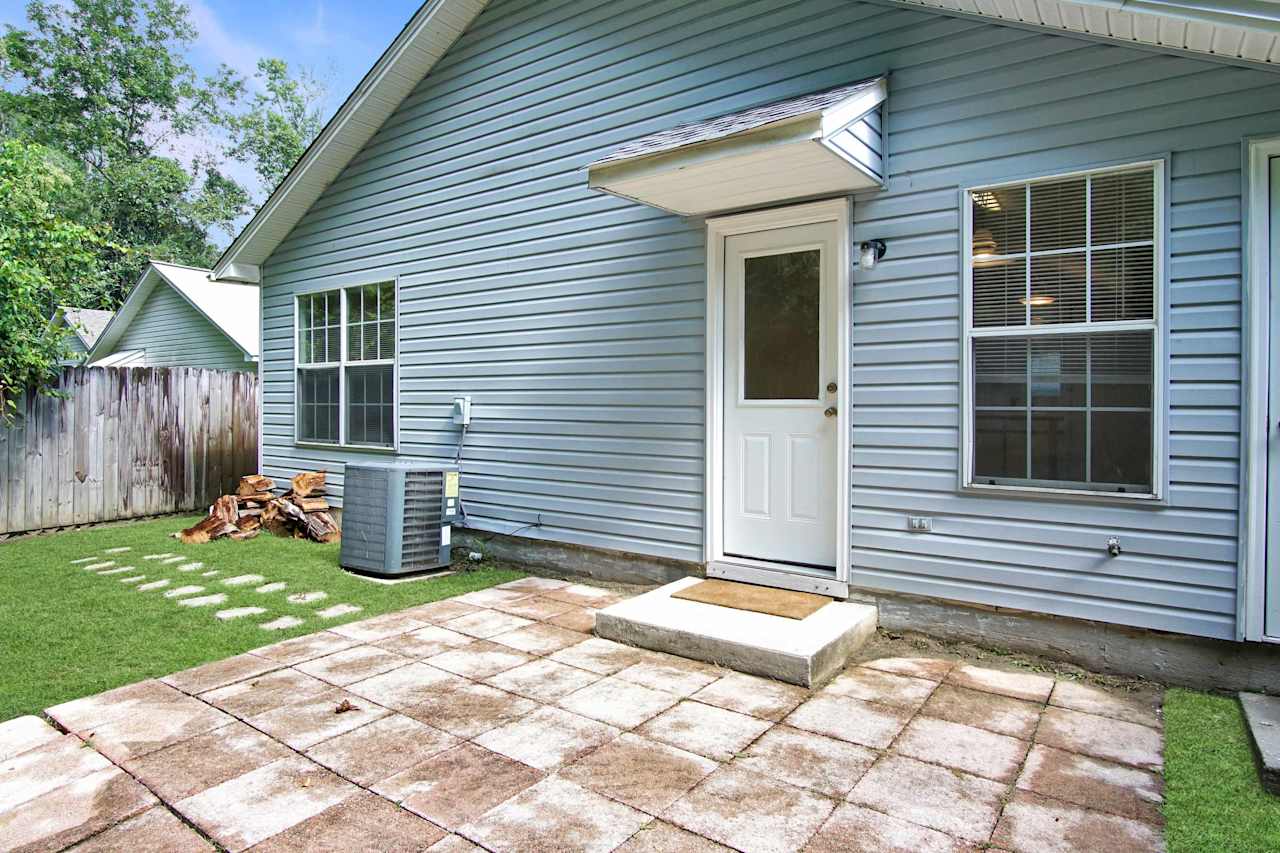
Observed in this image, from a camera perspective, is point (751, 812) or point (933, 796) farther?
point (933, 796)

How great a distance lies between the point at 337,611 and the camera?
4539 mm

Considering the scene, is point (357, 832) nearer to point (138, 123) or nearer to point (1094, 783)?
point (1094, 783)

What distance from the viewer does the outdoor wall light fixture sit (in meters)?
3.89

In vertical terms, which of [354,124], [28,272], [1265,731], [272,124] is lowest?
[1265,731]

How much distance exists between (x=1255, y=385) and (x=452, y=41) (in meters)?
6.05

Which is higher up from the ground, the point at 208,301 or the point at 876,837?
the point at 208,301

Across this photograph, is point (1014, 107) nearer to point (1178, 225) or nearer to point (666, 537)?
point (1178, 225)

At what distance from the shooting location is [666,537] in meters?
4.82

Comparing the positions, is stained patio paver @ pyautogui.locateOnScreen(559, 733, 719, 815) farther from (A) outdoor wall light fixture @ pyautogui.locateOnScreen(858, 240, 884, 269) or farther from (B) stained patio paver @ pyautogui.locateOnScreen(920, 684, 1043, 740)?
(A) outdoor wall light fixture @ pyautogui.locateOnScreen(858, 240, 884, 269)

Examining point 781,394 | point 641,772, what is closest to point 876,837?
point 641,772

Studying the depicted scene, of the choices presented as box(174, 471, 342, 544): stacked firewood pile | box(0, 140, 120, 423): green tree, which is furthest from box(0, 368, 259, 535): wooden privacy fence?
box(174, 471, 342, 544): stacked firewood pile

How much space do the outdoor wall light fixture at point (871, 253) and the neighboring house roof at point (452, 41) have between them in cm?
115

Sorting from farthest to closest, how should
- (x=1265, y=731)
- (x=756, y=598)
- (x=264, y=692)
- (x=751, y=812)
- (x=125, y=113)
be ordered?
(x=125, y=113)
(x=756, y=598)
(x=264, y=692)
(x=1265, y=731)
(x=751, y=812)

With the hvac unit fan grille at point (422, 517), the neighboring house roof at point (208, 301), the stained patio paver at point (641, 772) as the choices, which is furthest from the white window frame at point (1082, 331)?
the neighboring house roof at point (208, 301)
